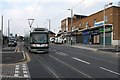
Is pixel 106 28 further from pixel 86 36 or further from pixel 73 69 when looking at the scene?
pixel 73 69

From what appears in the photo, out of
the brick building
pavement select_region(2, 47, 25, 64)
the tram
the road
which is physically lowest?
the road

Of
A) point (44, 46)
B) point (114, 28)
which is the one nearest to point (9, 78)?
point (44, 46)

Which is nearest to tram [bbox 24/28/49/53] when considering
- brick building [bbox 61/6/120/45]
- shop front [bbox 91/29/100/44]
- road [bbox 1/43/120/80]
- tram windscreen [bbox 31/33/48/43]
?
tram windscreen [bbox 31/33/48/43]

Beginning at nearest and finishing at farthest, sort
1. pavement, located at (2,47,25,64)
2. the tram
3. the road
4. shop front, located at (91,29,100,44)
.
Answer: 1. the road
2. pavement, located at (2,47,25,64)
3. the tram
4. shop front, located at (91,29,100,44)

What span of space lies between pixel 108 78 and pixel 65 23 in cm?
11534

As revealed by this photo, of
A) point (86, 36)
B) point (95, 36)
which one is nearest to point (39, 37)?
point (95, 36)

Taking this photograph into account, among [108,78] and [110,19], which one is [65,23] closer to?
[110,19]

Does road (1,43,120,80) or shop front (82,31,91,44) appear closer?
road (1,43,120,80)

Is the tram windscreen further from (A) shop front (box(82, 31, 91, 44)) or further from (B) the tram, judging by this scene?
(A) shop front (box(82, 31, 91, 44))

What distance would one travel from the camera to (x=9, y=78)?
11719 millimetres

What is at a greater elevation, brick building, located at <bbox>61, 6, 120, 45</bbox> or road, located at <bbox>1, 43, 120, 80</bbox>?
brick building, located at <bbox>61, 6, 120, 45</bbox>

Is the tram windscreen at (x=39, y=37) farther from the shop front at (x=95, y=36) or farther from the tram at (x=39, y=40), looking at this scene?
the shop front at (x=95, y=36)

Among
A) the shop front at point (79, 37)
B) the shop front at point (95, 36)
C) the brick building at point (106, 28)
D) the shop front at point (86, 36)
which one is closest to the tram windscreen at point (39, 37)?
the brick building at point (106, 28)

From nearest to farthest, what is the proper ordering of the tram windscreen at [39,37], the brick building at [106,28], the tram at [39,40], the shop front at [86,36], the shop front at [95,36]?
the tram at [39,40] < the tram windscreen at [39,37] < the brick building at [106,28] < the shop front at [95,36] < the shop front at [86,36]
